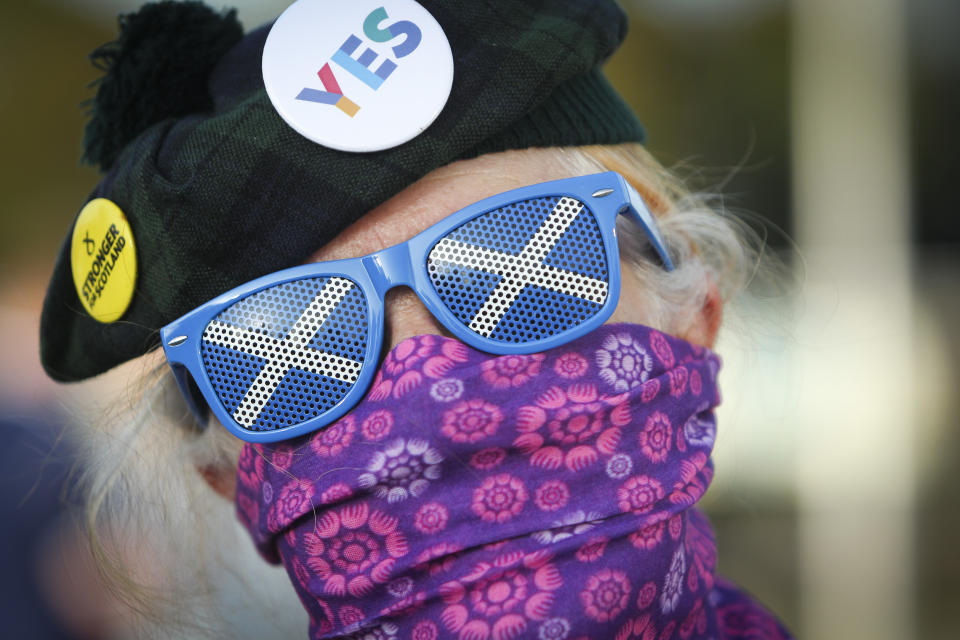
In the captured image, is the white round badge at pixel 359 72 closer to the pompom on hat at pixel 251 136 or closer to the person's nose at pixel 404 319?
the pompom on hat at pixel 251 136

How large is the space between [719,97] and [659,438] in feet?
10.7

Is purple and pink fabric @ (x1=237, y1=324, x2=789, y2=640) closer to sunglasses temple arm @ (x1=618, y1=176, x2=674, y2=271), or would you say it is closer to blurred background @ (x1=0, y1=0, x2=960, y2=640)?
sunglasses temple arm @ (x1=618, y1=176, x2=674, y2=271)

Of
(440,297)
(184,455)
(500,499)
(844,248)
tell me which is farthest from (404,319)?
(844,248)

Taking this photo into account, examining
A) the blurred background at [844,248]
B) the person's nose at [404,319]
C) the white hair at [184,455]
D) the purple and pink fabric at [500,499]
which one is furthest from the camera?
the blurred background at [844,248]

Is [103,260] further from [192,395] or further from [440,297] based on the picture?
[440,297]

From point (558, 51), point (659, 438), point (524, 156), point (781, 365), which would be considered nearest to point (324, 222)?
point (524, 156)

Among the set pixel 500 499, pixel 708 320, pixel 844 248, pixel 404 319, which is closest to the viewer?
pixel 500 499

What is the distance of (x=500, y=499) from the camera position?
3.12 feet

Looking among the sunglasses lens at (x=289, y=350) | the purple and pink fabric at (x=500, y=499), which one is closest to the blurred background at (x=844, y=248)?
the purple and pink fabric at (x=500, y=499)

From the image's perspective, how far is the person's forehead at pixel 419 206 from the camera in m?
1.06

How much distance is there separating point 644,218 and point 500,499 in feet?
1.54

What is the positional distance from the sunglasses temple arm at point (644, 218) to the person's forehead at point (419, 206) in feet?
0.55

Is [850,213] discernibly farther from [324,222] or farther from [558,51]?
[324,222]

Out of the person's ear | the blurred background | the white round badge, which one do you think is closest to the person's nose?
the white round badge
